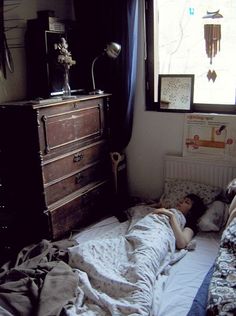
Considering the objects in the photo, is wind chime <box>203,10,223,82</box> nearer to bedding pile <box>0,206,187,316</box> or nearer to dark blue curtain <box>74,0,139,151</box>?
dark blue curtain <box>74,0,139,151</box>

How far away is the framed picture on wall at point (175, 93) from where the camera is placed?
280cm

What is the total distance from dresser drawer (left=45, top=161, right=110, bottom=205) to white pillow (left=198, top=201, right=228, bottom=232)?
89 centimetres

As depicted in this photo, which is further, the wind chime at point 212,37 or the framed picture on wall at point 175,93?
the framed picture on wall at point 175,93

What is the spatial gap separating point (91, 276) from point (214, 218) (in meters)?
1.05

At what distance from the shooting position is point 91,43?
2986mm

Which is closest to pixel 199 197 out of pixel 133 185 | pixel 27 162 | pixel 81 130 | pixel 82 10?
pixel 133 185

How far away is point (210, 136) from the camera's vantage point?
2.76m

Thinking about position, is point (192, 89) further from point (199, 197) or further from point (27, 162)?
point (27, 162)

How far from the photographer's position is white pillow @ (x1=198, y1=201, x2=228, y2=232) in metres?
2.43

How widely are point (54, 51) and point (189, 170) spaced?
139cm

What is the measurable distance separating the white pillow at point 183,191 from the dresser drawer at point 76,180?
528 mm

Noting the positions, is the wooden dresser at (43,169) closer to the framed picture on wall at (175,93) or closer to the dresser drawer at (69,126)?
the dresser drawer at (69,126)

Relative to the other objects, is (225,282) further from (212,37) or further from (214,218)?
(212,37)

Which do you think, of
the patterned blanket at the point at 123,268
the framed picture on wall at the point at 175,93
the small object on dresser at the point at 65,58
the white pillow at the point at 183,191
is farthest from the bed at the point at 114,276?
the small object on dresser at the point at 65,58
